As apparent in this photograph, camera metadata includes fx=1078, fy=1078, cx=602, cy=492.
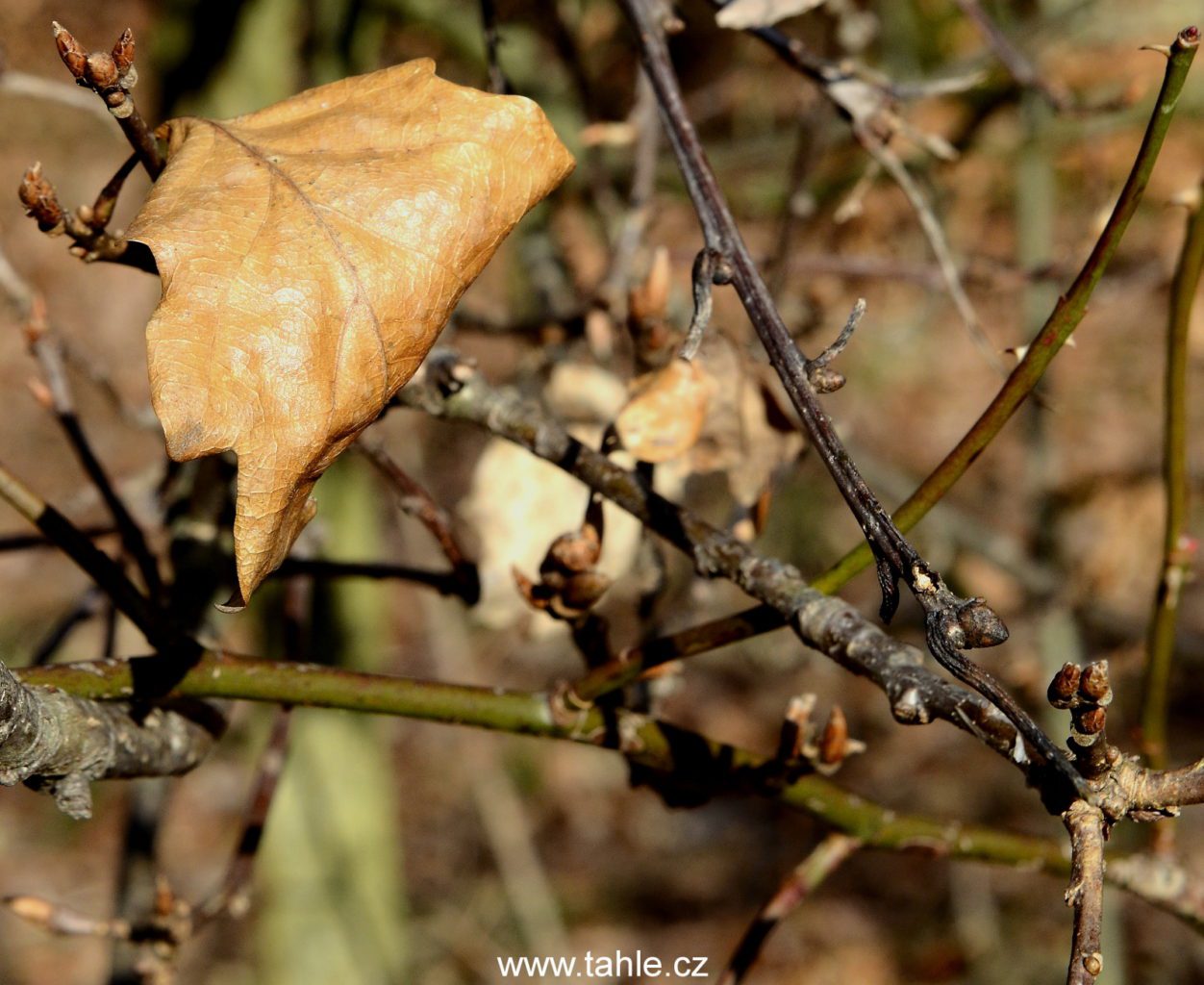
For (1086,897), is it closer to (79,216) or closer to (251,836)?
(79,216)

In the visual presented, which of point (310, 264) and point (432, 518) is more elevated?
point (432, 518)

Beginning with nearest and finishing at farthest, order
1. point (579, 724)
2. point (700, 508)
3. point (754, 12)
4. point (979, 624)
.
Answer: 1. point (979, 624)
2. point (579, 724)
3. point (754, 12)
4. point (700, 508)

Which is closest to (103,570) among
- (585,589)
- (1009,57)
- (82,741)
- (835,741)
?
(82,741)

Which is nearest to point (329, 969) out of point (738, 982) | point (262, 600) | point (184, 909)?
point (262, 600)

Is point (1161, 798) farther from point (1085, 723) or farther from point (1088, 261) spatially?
point (1088, 261)

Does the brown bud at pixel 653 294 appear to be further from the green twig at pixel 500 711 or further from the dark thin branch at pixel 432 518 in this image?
the green twig at pixel 500 711

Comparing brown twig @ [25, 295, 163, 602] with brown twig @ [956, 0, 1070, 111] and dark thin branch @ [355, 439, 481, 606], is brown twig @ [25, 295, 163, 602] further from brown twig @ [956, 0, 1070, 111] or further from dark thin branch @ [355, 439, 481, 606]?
brown twig @ [956, 0, 1070, 111]
